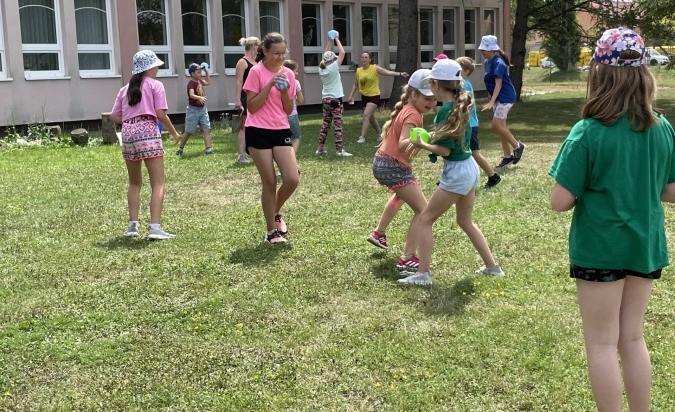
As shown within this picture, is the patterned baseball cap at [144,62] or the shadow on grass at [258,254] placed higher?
the patterned baseball cap at [144,62]

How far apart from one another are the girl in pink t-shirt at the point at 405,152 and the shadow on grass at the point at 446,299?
20.9 inches

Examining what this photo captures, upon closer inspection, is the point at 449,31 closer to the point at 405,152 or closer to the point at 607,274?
the point at 405,152

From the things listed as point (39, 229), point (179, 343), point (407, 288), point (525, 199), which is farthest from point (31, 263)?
point (525, 199)

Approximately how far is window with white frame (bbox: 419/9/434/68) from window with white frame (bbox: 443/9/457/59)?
93cm

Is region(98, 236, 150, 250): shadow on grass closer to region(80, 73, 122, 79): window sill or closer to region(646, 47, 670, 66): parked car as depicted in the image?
region(646, 47, 670, 66): parked car

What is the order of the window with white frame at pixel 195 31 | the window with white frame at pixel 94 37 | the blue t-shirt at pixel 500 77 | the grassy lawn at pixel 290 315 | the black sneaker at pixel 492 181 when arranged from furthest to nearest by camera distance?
the window with white frame at pixel 195 31 → the window with white frame at pixel 94 37 → the blue t-shirt at pixel 500 77 → the black sneaker at pixel 492 181 → the grassy lawn at pixel 290 315

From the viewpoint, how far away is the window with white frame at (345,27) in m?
25.1

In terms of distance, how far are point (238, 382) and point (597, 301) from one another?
187cm

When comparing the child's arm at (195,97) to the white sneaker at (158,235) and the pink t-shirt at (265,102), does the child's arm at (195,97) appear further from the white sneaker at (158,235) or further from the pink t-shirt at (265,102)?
the pink t-shirt at (265,102)

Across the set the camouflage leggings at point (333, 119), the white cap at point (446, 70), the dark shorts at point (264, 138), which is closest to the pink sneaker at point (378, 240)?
the dark shorts at point (264, 138)

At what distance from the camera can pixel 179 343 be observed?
15.0 feet

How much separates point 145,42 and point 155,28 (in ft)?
1.70

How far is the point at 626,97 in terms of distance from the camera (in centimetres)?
295

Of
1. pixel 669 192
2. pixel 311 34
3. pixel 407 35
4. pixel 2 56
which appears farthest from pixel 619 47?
pixel 311 34
